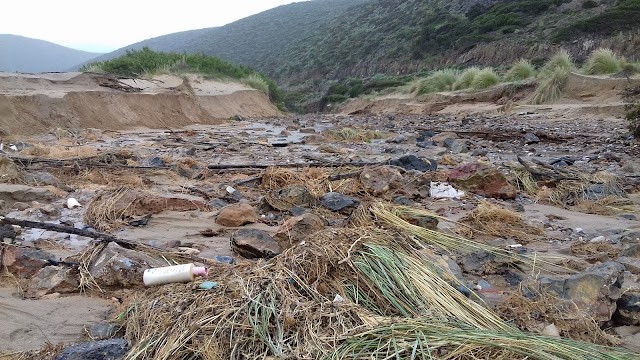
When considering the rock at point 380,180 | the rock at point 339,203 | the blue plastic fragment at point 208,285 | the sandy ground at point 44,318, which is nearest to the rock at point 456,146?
the rock at point 380,180

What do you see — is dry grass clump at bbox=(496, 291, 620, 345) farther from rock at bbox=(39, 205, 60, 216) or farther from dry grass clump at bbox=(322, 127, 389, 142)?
dry grass clump at bbox=(322, 127, 389, 142)

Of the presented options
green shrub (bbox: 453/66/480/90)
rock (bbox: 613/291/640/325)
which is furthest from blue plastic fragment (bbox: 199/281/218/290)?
green shrub (bbox: 453/66/480/90)

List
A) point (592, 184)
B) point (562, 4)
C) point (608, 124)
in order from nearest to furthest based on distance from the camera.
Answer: point (592, 184)
point (608, 124)
point (562, 4)

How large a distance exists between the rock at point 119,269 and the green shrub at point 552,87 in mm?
13414

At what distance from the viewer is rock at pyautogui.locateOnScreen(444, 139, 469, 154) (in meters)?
7.97

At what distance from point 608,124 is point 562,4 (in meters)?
19.9

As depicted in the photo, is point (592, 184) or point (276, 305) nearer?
point (276, 305)

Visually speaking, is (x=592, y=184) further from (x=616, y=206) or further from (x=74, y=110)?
(x=74, y=110)

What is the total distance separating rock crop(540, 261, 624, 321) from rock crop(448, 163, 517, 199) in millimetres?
2376

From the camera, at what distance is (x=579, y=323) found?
2.10 metres

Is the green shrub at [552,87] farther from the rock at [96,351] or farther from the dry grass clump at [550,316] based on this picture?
the rock at [96,351]

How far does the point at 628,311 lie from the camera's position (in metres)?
2.22

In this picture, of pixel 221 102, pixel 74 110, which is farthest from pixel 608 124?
pixel 221 102

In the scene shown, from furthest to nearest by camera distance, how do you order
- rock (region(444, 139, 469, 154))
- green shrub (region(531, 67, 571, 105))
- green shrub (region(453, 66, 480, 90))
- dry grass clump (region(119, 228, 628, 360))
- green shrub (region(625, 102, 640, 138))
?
green shrub (region(453, 66, 480, 90)), green shrub (region(531, 67, 571, 105)), rock (region(444, 139, 469, 154)), green shrub (region(625, 102, 640, 138)), dry grass clump (region(119, 228, 628, 360))
